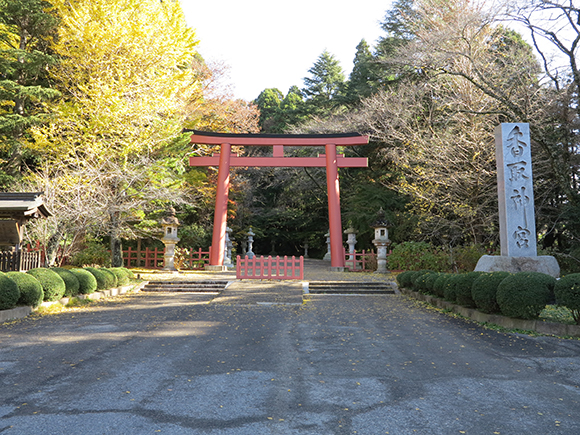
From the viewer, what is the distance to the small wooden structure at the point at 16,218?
33.5 feet

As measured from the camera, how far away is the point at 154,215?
17.7 metres

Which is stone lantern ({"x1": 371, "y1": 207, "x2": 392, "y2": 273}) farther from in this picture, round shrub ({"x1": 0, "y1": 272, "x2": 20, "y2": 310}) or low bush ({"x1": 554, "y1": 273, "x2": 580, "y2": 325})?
round shrub ({"x1": 0, "y1": 272, "x2": 20, "y2": 310})

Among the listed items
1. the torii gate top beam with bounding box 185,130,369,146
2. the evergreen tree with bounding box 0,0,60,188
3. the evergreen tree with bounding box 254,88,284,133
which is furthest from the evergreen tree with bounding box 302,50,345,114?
the evergreen tree with bounding box 0,0,60,188

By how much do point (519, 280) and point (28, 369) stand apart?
6.83 m

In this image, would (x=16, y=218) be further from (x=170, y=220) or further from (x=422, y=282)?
(x=422, y=282)

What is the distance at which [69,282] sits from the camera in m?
9.06

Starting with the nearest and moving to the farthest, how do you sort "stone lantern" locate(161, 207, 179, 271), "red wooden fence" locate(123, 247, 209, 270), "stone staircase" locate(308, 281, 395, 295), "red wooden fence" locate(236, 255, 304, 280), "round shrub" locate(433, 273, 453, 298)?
"round shrub" locate(433, 273, 453, 298) → "stone staircase" locate(308, 281, 395, 295) → "red wooden fence" locate(236, 255, 304, 280) → "stone lantern" locate(161, 207, 179, 271) → "red wooden fence" locate(123, 247, 209, 270)

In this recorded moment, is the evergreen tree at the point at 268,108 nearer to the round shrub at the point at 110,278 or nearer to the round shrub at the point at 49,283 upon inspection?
the round shrub at the point at 110,278

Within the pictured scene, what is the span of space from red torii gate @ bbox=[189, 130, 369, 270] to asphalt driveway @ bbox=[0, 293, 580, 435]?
10.1 meters

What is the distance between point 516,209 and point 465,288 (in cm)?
265

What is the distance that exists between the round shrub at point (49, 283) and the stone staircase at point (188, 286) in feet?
13.3

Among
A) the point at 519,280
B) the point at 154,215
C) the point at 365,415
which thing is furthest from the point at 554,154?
the point at 154,215

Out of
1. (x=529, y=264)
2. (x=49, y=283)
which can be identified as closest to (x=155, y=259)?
(x=49, y=283)

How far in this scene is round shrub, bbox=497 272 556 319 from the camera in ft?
20.3
